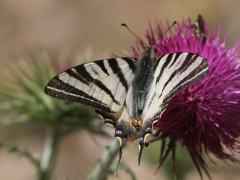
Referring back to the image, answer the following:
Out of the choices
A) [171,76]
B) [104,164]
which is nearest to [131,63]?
[171,76]

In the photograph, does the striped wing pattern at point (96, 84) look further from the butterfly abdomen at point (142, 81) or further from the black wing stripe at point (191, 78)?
the black wing stripe at point (191, 78)

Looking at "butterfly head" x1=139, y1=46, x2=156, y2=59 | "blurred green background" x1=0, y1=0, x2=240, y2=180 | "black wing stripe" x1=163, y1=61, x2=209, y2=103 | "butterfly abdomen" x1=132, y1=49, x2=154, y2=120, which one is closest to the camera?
"black wing stripe" x1=163, y1=61, x2=209, y2=103

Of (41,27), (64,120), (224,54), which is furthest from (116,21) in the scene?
(224,54)

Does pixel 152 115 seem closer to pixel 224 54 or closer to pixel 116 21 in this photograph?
pixel 224 54

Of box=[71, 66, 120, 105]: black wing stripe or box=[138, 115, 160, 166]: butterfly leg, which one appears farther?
box=[71, 66, 120, 105]: black wing stripe

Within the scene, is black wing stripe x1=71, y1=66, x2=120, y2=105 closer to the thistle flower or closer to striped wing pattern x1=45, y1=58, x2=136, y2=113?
striped wing pattern x1=45, y1=58, x2=136, y2=113

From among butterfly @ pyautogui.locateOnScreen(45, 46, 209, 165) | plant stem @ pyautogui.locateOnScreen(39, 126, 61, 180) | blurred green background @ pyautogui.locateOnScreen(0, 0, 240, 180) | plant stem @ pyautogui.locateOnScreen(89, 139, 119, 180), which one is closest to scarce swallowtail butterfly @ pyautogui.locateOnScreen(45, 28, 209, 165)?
butterfly @ pyautogui.locateOnScreen(45, 46, 209, 165)

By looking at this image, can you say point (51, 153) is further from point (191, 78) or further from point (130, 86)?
point (191, 78)
